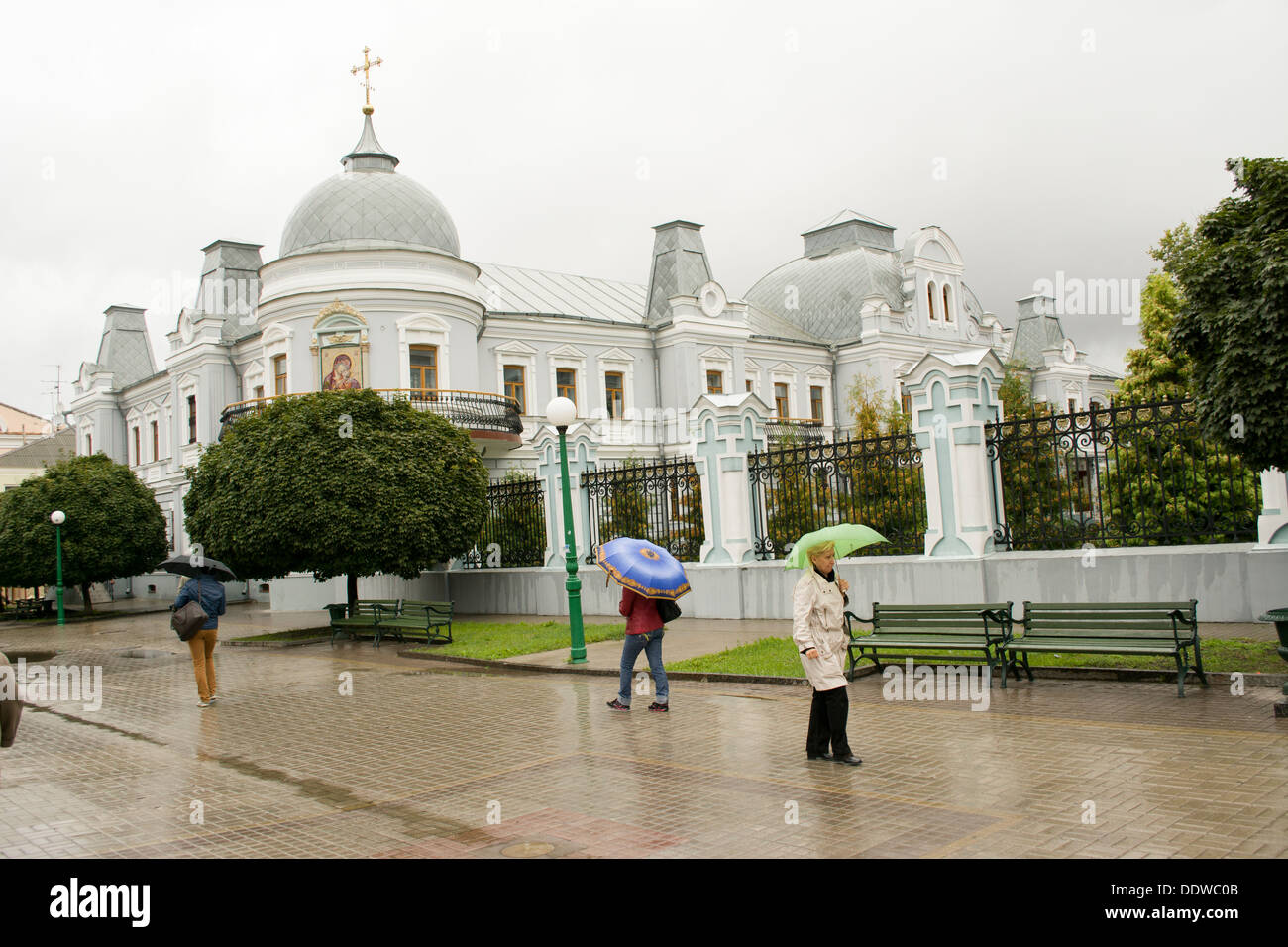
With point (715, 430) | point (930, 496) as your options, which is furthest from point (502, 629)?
point (930, 496)

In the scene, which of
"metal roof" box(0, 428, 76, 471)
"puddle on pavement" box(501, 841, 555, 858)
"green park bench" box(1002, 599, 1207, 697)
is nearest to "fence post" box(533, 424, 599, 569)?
"green park bench" box(1002, 599, 1207, 697)

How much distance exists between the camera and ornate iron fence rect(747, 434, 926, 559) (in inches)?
618

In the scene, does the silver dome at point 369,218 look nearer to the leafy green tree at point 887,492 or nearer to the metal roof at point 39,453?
the leafy green tree at point 887,492

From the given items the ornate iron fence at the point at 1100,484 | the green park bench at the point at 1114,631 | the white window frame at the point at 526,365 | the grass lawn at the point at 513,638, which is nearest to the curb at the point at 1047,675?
the green park bench at the point at 1114,631

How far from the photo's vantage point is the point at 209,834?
6492 mm

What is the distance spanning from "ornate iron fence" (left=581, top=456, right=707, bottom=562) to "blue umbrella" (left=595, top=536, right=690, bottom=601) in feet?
28.6

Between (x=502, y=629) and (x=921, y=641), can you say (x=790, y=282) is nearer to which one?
(x=502, y=629)

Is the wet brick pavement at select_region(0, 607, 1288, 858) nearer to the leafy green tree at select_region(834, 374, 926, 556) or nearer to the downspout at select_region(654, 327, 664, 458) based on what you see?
the leafy green tree at select_region(834, 374, 926, 556)

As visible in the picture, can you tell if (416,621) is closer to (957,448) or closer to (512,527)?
(512,527)

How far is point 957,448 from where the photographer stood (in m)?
14.7

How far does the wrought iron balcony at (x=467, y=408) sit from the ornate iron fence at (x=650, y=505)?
27.9 ft

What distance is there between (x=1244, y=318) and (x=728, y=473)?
1025 centimetres

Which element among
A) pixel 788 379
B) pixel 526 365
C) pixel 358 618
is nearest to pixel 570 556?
pixel 358 618
